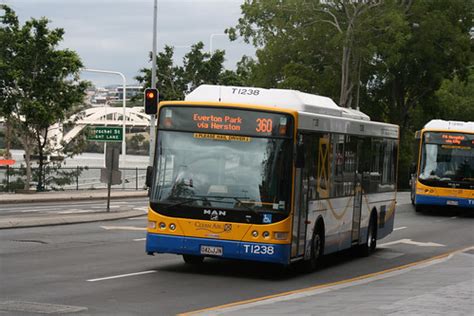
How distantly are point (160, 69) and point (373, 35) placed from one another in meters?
13.7

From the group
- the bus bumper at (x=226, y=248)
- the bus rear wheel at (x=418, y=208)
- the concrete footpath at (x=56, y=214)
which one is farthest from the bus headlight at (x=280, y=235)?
the bus rear wheel at (x=418, y=208)

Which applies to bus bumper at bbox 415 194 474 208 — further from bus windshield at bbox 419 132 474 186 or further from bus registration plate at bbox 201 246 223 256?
bus registration plate at bbox 201 246 223 256

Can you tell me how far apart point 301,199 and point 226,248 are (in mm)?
1490

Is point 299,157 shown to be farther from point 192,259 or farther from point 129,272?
point 129,272

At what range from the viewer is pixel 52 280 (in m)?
14.7

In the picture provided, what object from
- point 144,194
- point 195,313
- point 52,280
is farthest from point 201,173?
point 144,194

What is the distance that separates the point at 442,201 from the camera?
3797 cm

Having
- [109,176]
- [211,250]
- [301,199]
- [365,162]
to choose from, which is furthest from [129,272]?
[109,176]

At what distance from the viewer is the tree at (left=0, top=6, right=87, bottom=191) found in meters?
45.0

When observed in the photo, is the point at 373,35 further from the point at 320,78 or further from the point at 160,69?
the point at 160,69

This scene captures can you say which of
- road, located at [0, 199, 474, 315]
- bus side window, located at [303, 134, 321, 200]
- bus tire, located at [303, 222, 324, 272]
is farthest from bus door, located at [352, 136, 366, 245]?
bus side window, located at [303, 134, 321, 200]

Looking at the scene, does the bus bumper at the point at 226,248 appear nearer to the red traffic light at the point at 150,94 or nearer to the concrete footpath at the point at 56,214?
the concrete footpath at the point at 56,214

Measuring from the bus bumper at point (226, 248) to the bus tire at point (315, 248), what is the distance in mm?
1622

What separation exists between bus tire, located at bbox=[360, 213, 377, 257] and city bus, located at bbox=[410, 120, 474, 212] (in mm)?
15185
